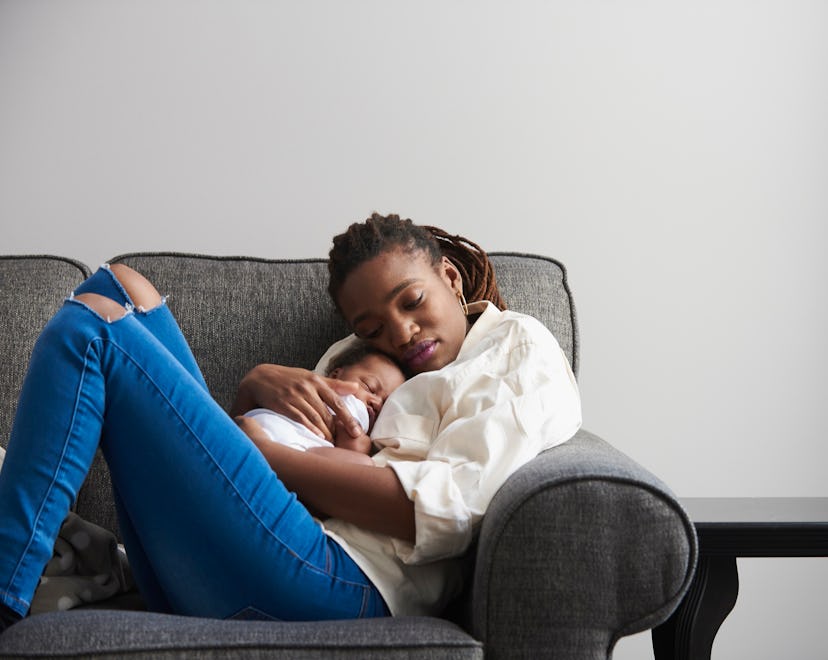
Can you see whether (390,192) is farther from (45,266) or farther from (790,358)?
(790,358)

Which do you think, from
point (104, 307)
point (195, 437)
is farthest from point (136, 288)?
point (195, 437)

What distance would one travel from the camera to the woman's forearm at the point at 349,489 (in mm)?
1190

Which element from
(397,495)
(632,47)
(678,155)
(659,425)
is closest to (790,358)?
(659,425)

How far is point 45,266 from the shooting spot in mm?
1873

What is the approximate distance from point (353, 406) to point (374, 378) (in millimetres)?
76

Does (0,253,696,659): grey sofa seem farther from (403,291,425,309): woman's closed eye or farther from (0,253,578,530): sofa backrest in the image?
(0,253,578,530): sofa backrest

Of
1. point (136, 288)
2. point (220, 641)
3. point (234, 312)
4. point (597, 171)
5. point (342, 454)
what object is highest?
point (597, 171)

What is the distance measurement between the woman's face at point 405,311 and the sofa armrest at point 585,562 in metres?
0.50

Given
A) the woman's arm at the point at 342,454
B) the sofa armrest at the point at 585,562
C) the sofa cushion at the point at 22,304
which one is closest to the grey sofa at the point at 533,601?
the sofa armrest at the point at 585,562

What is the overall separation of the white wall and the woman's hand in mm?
794

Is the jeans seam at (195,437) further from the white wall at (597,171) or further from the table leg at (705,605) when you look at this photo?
the white wall at (597,171)

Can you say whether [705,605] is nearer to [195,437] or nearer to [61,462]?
[195,437]

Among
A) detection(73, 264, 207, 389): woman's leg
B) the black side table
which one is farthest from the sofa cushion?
the black side table

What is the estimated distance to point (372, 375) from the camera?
1.50 metres
